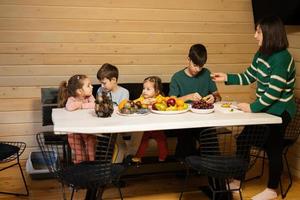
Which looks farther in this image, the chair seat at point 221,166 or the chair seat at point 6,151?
the chair seat at point 6,151

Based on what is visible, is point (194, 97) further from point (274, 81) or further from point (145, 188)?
point (145, 188)

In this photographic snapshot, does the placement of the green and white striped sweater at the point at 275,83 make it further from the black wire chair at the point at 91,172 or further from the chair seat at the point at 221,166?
the black wire chair at the point at 91,172

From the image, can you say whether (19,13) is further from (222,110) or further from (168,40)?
(222,110)

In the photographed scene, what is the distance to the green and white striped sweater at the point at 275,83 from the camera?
2.63 meters

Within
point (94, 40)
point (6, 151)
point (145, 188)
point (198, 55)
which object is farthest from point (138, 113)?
point (94, 40)

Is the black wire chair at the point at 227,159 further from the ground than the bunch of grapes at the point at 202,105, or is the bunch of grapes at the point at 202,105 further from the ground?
the bunch of grapes at the point at 202,105

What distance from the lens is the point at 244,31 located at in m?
3.98

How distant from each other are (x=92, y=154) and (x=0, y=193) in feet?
3.10

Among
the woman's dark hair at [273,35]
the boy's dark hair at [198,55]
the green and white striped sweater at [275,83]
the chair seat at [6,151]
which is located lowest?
the chair seat at [6,151]

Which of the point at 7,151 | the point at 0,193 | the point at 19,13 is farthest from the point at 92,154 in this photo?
the point at 19,13

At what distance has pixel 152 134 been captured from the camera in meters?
2.82

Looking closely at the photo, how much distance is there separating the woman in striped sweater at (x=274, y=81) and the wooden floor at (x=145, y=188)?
396mm

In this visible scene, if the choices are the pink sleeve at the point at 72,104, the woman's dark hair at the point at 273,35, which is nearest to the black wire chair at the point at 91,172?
the pink sleeve at the point at 72,104

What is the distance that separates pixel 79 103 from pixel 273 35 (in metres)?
1.45
